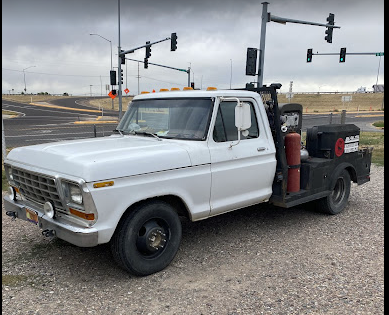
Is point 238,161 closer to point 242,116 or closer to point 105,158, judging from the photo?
point 242,116

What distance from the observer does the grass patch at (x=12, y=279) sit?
3.88m

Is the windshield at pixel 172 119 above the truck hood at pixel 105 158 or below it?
above

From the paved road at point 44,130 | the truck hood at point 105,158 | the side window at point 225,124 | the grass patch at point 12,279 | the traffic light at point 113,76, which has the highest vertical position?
the traffic light at point 113,76

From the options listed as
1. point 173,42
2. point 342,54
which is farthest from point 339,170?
point 342,54

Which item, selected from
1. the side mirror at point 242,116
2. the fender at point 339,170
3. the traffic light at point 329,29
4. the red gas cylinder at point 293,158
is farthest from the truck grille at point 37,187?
the traffic light at point 329,29

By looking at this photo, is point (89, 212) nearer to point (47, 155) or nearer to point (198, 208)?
Answer: point (47, 155)

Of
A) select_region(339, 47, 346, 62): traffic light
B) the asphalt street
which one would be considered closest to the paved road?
the asphalt street

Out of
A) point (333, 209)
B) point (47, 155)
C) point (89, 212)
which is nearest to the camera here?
point (89, 212)

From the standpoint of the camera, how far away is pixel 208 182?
14.3 feet

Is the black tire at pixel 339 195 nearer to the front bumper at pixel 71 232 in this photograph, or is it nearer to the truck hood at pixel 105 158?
the truck hood at pixel 105 158

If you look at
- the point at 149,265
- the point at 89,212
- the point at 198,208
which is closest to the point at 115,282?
the point at 149,265

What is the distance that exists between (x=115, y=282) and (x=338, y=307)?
229cm

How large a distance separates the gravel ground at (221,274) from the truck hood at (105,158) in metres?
1.23

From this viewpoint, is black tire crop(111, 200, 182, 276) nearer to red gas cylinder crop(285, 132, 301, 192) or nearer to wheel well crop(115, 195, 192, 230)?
wheel well crop(115, 195, 192, 230)
